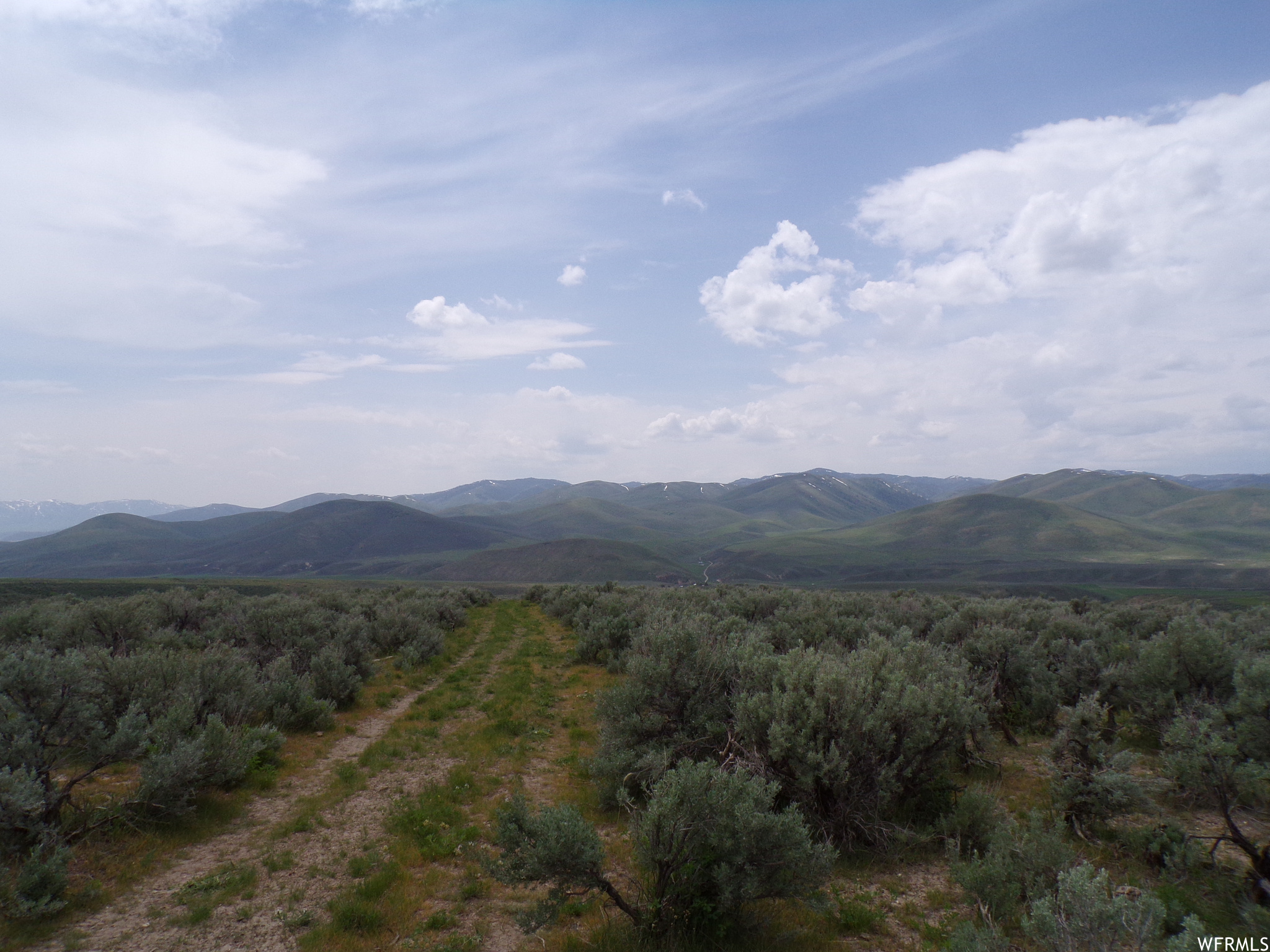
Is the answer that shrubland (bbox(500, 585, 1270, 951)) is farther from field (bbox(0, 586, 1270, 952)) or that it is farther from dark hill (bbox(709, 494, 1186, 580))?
dark hill (bbox(709, 494, 1186, 580))

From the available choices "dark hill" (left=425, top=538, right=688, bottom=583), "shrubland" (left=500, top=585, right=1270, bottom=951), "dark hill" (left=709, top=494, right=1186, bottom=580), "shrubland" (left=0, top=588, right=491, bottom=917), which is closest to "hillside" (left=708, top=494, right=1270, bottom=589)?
"dark hill" (left=709, top=494, right=1186, bottom=580)

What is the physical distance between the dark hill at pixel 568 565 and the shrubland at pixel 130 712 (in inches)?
5218

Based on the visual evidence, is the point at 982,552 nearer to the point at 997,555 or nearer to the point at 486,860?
the point at 997,555

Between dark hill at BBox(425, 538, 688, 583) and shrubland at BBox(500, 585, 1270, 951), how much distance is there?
454 ft

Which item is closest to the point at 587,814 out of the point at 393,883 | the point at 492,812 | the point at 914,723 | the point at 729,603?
the point at 492,812

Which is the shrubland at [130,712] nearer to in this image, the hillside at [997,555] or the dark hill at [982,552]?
the hillside at [997,555]

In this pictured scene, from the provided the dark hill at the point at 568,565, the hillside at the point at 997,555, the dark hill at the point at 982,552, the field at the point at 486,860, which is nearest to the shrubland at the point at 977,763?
the field at the point at 486,860

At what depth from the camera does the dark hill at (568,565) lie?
507 ft

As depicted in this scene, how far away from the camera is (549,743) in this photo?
38.6ft

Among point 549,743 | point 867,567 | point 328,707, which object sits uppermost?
point 328,707

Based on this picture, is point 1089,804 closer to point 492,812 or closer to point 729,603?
point 492,812

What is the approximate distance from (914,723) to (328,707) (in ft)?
37.5

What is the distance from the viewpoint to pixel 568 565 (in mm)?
162250

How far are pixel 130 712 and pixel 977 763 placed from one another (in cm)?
1243
